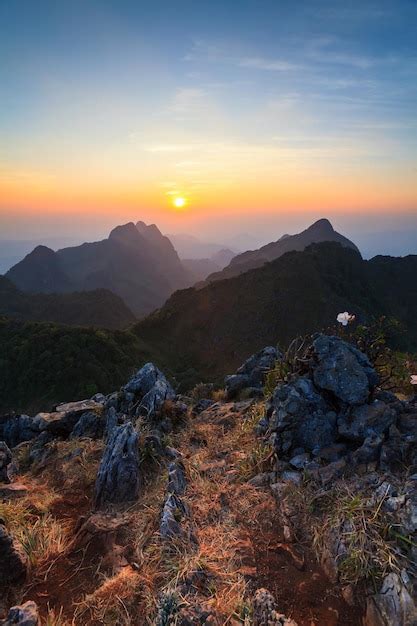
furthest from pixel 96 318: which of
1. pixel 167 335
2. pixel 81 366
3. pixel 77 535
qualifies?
pixel 77 535

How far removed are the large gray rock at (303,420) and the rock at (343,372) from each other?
0.36m

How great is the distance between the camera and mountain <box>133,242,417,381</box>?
5316cm

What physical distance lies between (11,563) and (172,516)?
2.31m

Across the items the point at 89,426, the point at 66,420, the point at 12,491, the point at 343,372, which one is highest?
the point at 343,372

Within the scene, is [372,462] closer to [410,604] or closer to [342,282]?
[410,604]

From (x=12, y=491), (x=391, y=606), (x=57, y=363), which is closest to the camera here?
(x=391, y=606)

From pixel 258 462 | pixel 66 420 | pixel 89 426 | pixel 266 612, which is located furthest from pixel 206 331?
pixel 266 612

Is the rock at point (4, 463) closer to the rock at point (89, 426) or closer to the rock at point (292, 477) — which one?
the rock at point (89, 426)

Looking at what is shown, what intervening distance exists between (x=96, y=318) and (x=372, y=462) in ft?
281

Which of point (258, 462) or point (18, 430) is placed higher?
point (258, 462)

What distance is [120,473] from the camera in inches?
303

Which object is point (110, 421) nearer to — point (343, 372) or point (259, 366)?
point (343, 372)

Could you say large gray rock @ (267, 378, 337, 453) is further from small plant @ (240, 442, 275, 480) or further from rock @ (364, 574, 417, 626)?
rock @ (364, 574, 417, 626)

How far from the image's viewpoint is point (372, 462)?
6.83m
